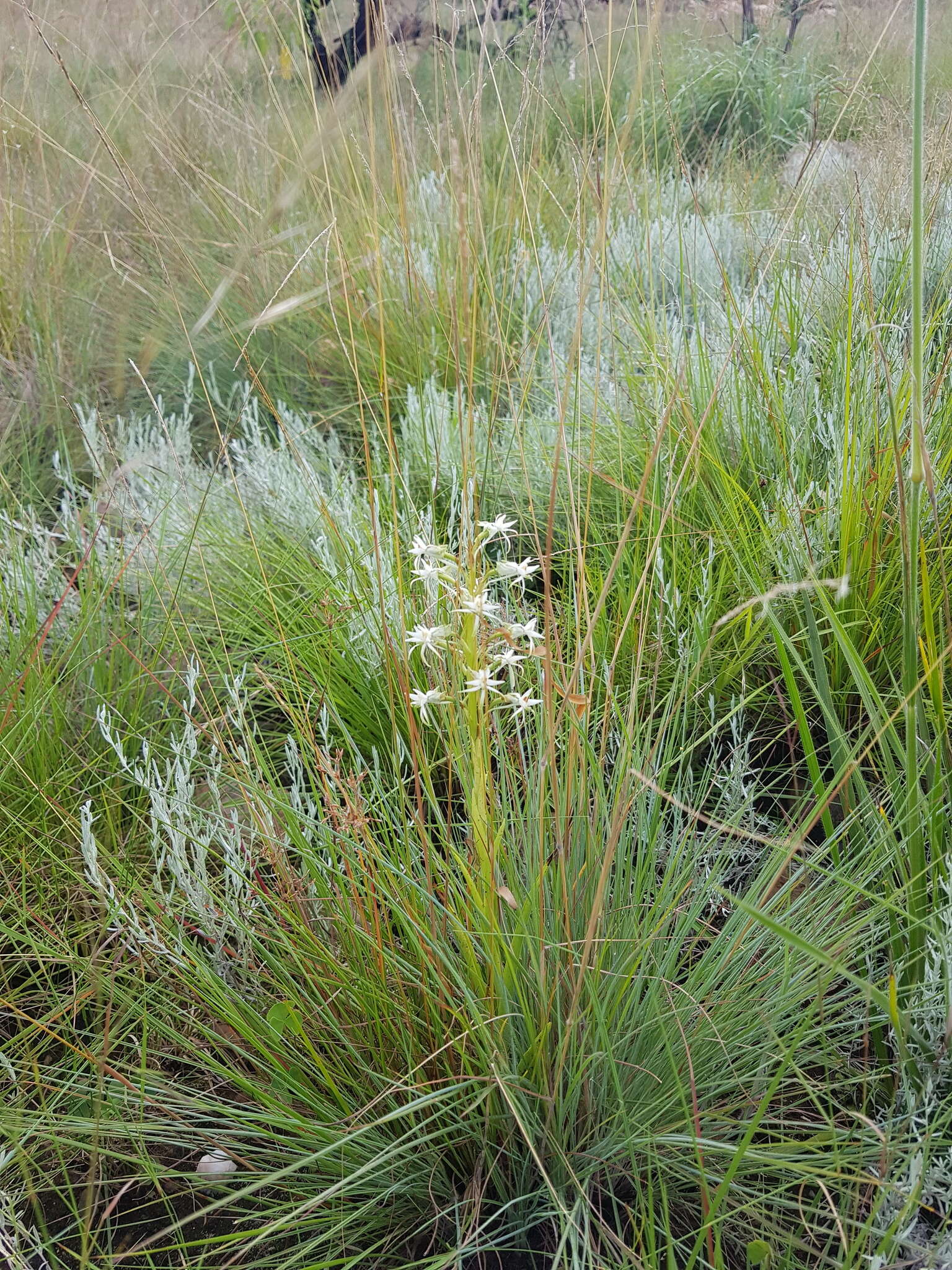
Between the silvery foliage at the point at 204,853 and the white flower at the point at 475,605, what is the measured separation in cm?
33

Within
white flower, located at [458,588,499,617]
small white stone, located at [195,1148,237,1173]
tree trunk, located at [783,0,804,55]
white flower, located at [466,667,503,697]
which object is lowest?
small white stone, located at [195,1148,237,1173]

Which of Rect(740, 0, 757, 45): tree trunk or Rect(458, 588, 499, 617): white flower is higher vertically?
Rect(740, 0, 757, 45): tree trunk

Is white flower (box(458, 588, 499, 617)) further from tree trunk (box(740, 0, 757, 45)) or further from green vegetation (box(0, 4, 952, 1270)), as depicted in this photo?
tree trunk (box(740, 0, 757, 45))

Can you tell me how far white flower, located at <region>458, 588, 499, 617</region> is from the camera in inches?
38.5

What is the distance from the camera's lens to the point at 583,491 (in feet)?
7.62

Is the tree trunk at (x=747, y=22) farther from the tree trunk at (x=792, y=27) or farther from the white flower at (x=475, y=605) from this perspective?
the white flower at (x=475, y=605)

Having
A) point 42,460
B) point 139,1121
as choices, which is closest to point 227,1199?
point 139,1121

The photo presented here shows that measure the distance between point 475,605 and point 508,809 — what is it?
12.9 inches

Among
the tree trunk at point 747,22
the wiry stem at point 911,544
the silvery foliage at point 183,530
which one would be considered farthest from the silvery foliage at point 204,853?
the tree trunk at point 747,22

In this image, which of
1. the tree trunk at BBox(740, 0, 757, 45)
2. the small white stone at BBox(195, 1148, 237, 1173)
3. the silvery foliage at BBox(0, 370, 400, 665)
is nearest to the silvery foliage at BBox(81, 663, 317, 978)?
the small white stone at BBox(195, 1148, 237, 1173)

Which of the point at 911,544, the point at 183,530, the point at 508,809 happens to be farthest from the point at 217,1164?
the point at 183,530

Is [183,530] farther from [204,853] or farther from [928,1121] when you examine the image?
[928,1121]

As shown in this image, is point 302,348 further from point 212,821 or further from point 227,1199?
point 227,1199

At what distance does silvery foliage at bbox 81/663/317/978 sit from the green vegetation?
0.7 inches
